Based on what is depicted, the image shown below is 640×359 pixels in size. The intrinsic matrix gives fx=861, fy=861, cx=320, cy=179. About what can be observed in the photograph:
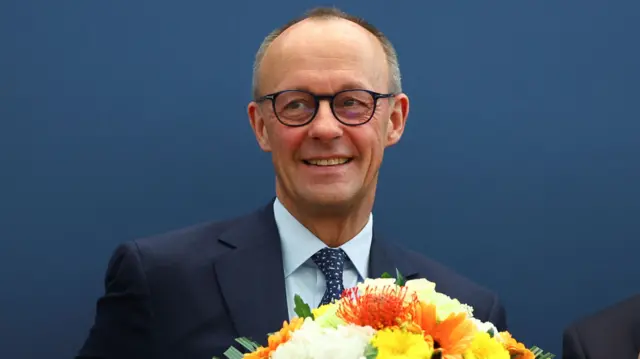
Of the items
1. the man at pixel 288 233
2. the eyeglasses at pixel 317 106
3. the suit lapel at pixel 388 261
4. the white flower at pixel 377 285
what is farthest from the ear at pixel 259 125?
the white flower at pixel 377 285

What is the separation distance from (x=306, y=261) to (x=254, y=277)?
0.46 ft

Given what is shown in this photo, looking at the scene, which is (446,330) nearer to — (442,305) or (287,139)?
(442,305)

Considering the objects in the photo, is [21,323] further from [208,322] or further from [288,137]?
[288,137]

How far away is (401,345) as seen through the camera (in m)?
1.35

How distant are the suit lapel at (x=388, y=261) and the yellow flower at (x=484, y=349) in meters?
0.76

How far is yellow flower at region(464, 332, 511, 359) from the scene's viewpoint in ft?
4.70

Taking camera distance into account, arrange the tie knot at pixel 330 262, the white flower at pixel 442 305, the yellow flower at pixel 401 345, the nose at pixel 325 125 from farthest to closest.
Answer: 1. the tie knot at pixel 330 262
2. the nose at pixel 325 125
3. the white flower at pixel 442 305
4. the yellow flower at pixel 401 345

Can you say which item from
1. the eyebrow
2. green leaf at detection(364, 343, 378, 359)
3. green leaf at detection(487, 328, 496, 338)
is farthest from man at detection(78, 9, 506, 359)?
green leaf at detection(364, 343, 378, 359)

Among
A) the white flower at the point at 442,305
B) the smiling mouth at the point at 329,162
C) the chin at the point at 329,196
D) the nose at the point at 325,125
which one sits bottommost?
the white flower at the point at 442,305

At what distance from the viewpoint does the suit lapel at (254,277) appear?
6.72ft

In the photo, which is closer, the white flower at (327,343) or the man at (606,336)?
the white flower at (327,343)

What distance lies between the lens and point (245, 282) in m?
2.11

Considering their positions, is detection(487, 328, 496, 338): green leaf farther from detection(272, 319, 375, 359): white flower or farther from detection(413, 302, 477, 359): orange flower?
detection(272, 319, 375, 359): white flower

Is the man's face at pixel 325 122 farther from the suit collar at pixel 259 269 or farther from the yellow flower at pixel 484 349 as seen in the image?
the yellow flower at pixel 484 349
